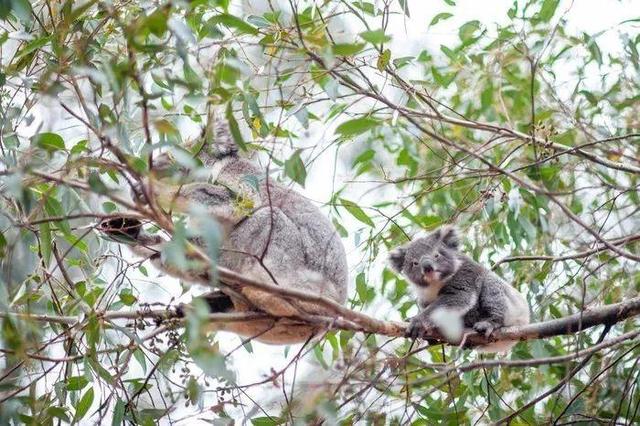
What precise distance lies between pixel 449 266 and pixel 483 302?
0.85 feet

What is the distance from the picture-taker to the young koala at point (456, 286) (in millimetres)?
3791

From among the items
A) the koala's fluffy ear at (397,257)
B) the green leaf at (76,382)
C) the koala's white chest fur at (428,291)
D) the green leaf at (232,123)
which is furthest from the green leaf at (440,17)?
the green leaf at (76,382)

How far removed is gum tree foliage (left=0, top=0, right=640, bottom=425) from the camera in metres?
2.47

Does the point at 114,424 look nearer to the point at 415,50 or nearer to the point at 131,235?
the point at 131,235

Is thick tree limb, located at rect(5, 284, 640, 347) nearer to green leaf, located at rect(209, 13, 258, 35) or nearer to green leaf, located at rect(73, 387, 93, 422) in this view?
green leaf, located at rect(73, 387, 93, 422)

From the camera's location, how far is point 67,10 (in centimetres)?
298

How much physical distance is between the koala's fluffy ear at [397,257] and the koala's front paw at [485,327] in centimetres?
70

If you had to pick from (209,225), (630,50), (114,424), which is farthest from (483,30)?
(209,225)

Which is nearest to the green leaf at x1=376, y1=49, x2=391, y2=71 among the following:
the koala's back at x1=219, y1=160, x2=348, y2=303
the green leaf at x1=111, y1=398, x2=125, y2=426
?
the koala's back at x1=219, y1=160, x2=348, y2=303

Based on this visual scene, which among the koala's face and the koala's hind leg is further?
the koala's face

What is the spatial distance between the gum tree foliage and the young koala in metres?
0.10

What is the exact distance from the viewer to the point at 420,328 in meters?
3.49

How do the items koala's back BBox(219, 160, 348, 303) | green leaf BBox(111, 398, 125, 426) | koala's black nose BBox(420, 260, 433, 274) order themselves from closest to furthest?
green leaf BBox(111, 398, 125, 426) → koala's back BBox(219, 160, 348, 303) → koala's black nose BBox(420, 260, 433, 274)

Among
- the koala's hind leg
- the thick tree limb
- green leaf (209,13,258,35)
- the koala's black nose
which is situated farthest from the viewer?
the koala's black nose
